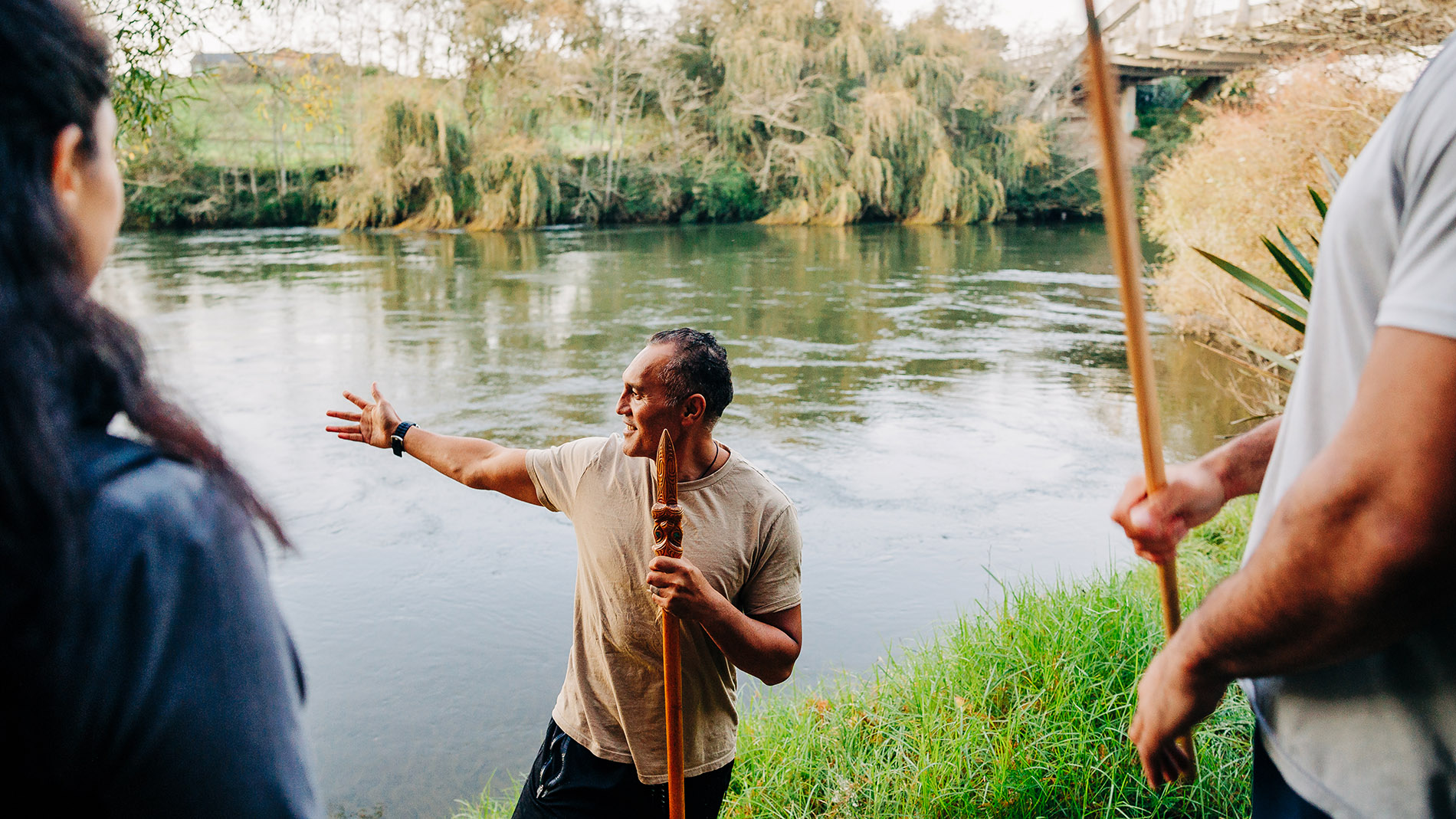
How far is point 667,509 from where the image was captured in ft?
6.60

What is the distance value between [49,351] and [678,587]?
1367mm

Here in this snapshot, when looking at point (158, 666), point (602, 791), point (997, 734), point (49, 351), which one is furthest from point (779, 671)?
point (49, 351)

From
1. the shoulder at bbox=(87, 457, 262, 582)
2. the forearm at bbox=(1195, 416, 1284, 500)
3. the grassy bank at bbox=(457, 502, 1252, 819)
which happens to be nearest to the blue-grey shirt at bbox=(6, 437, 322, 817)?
the shoulder at bbox=(87, 457, 262, 582)

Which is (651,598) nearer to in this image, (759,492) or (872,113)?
(759,492)

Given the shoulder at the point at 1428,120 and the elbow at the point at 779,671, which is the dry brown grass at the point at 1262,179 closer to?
the elbow at the point at 779,671

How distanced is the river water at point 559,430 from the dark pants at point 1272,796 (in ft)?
3.77

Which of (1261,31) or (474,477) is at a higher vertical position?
(1261,31)

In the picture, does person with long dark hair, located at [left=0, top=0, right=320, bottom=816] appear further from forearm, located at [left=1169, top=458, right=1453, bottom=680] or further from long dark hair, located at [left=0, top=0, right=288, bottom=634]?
forearm, located at [left=1169, top=458, right=1453, bottom=680]

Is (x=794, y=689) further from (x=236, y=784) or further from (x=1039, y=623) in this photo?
(x=236, y=784)

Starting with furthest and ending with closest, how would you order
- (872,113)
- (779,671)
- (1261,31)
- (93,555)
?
(872,113), (1261,31), (779,671), (93,555)

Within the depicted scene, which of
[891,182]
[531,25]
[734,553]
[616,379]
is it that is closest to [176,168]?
[531,25]

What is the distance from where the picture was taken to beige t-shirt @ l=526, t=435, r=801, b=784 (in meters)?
2.32

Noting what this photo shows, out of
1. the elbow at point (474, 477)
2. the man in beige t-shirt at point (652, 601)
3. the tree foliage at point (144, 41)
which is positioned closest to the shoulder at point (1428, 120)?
the man in beige t-shirt at point (652, 601)

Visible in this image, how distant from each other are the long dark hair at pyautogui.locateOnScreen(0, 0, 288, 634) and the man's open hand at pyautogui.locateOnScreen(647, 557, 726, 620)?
1.18 m
